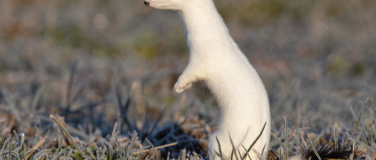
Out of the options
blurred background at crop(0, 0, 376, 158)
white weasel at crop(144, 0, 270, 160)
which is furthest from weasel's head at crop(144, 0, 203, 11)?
blurred background at crop(0, 0, 376, 158)

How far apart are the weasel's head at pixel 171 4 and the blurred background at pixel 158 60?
0.50 ft

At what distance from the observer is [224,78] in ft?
5.70

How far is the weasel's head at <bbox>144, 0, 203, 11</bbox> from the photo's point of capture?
1782mm

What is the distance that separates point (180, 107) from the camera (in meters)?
3.35

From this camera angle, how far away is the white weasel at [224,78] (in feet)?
5.68

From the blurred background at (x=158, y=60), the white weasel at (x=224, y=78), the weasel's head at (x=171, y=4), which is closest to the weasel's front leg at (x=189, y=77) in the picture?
the white weasel at (x=224, y=78)

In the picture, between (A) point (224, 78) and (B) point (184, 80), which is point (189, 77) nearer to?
(B) point (184, 80)

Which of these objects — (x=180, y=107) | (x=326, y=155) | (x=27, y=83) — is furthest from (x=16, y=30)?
(x=326, y=155)

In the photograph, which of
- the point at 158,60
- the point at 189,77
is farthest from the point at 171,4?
the point at 158,60

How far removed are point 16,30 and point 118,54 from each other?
148 centimetres

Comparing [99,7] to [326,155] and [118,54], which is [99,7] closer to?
[118,54]

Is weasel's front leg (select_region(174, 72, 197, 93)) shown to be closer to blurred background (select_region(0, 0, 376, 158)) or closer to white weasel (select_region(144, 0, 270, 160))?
white weasel (select_region(144, 0, 270, 160))

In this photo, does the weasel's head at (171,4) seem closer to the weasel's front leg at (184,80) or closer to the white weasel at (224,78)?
the white weasel at (224,78)

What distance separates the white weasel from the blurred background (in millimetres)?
135
